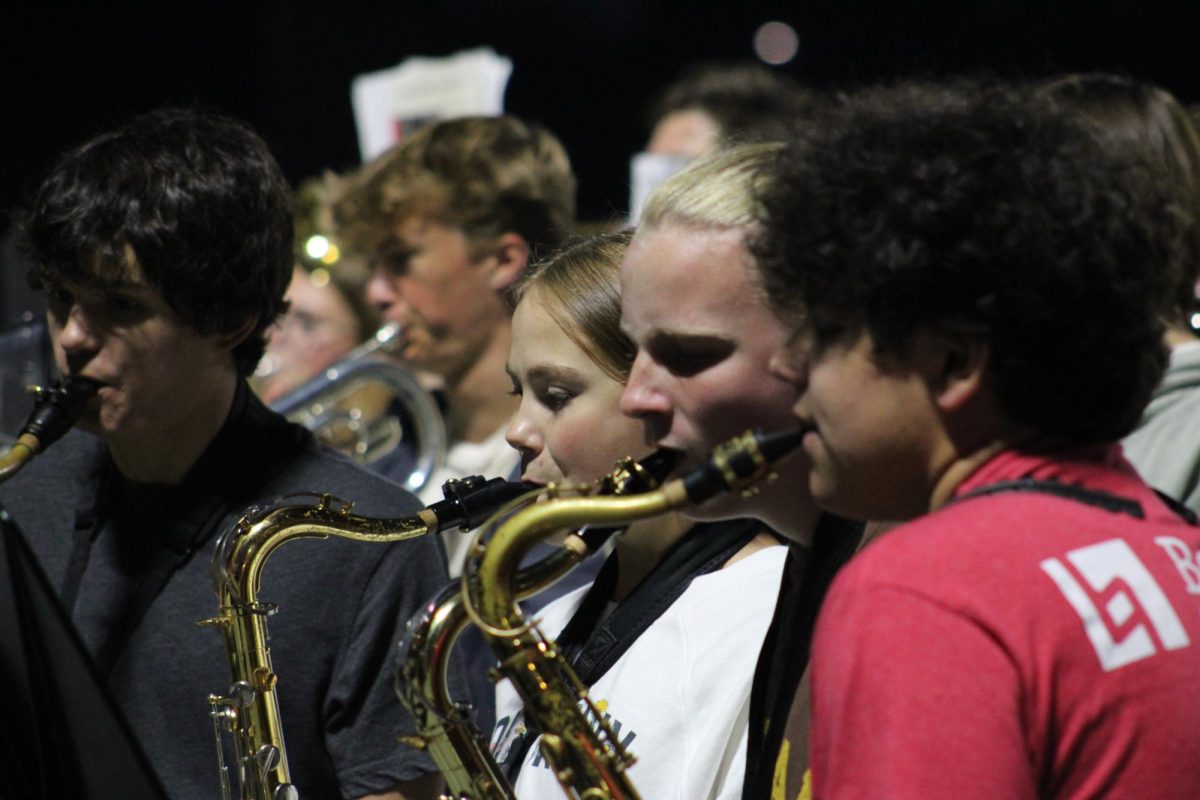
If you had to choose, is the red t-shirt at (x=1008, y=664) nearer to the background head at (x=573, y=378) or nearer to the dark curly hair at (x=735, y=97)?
the background head at (x=573, y=378)

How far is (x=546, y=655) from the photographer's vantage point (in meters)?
1.56

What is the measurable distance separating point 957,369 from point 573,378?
2.91 feet

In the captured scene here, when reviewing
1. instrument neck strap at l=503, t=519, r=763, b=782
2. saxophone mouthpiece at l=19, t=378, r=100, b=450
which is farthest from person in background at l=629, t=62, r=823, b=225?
instrument neck strap at l=503, t=519, r=763, b=782

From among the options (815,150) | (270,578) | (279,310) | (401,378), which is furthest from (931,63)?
(815,150)

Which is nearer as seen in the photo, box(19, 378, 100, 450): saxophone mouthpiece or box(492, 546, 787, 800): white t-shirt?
box(492, 546, 787, 800): white t-shirt

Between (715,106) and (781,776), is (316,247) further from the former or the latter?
(781,776)

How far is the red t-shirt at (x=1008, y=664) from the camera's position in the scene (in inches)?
42.5

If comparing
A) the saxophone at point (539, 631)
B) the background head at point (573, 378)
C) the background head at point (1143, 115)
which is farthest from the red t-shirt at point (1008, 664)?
the background head at point (1143, 115)

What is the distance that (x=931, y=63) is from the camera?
5934mm

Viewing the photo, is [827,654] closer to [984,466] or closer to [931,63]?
[984,466]

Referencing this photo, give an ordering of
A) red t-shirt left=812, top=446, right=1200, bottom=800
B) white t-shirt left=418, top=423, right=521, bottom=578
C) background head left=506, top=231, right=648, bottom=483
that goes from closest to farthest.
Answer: red t-shirt left=812, top=446, right=1200, bottom=800
background head left=506, top=231, right=648, bottom=483
white t-shirt left=418, top=423, right=521, bottom=578

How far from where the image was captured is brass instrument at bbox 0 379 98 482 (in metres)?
2.38

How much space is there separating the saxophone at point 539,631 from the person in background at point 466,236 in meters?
2.08

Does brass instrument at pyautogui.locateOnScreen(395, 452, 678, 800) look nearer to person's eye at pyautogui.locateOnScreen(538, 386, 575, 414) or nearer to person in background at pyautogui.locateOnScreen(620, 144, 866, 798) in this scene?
person in background at pyautogui.locateOnScreen(620, 144, 866, 798)
